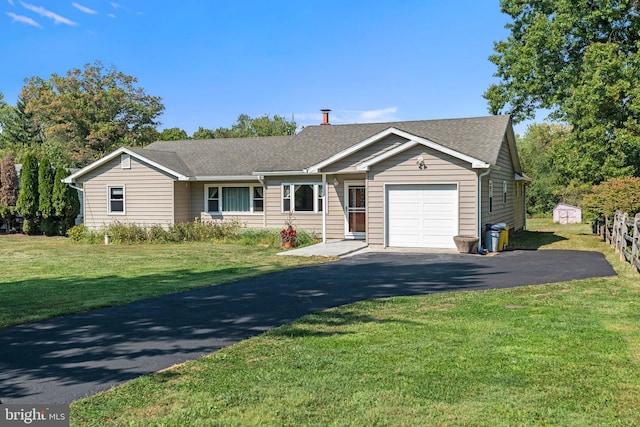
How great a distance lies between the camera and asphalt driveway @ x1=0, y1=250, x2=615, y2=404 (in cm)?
526

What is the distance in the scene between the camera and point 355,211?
66.7 feet

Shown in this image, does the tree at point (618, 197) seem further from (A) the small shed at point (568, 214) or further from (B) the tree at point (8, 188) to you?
(B) the tree at point (8, 188)

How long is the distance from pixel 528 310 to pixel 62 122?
49481 mm

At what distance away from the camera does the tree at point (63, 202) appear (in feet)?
81.3

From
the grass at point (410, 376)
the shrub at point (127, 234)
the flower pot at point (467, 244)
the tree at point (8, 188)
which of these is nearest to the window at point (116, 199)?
the shrub at point (127, 234)

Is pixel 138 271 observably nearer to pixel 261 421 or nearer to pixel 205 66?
pixel 261 421

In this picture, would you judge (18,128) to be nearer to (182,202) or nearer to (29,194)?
(29,194)

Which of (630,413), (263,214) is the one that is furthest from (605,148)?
(630,413)

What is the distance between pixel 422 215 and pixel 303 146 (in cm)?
793

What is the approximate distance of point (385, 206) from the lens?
57.8 ft

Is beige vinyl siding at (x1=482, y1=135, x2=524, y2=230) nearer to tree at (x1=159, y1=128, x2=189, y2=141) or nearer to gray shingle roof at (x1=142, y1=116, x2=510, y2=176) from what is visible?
gray shingle roof at (x1=142, y1=116, x2=510, y2=176)

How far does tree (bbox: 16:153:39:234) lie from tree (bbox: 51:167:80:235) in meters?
1.19

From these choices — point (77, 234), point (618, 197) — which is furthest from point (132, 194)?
point (618, 197)
